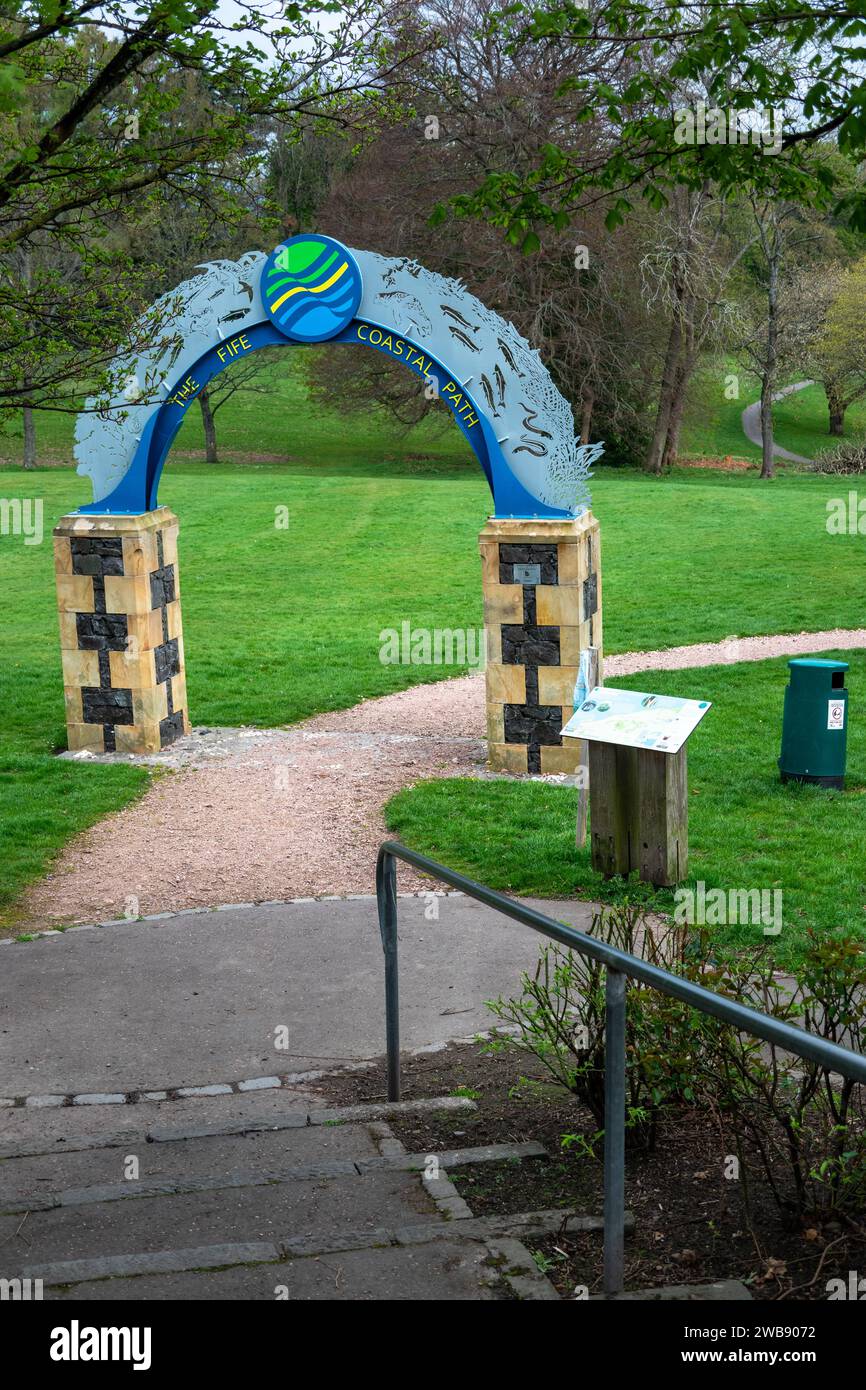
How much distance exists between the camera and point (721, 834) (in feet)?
32.5

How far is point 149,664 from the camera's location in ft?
42.6

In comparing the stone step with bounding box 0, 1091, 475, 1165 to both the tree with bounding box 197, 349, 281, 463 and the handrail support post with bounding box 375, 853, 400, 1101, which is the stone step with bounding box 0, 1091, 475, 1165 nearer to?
the handrail support post with bounding box 375, 853, 400, 1101

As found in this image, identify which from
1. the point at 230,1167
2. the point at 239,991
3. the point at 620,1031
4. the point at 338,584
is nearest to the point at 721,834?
the point at 239,991

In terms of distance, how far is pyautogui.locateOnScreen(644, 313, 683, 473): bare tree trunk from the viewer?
38188mm

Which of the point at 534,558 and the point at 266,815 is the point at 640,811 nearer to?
the point at 266,815

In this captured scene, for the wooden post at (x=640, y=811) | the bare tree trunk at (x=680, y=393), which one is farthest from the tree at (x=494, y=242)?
the wooden post at (x=640, y=811)

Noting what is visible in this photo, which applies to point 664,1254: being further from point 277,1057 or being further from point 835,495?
point 835,495

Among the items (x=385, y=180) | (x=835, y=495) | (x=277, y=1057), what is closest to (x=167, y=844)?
(x=277, y=1057)

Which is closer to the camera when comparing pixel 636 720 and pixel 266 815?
pixel 636 720

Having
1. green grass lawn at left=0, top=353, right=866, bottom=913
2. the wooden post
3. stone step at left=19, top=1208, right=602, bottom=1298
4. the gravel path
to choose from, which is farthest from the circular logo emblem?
stone step at left=19, top=1208, right=602, bottom=1298

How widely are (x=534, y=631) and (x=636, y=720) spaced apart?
3332mm

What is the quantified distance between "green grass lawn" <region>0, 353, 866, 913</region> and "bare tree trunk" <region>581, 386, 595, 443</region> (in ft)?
4.45

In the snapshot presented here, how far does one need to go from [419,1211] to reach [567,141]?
32.5 m

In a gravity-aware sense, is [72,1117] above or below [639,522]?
below
